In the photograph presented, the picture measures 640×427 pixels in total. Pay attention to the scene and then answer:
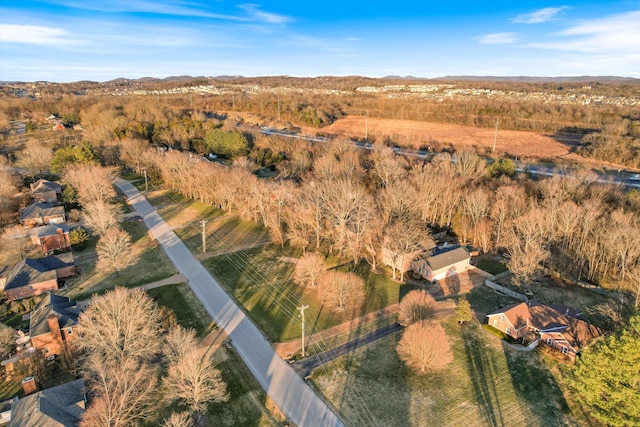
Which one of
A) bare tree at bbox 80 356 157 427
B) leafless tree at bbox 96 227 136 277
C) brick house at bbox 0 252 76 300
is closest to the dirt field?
leafless tree at bbox 96 227 136 277

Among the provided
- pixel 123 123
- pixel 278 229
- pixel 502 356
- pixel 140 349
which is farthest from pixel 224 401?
pixel 123 123

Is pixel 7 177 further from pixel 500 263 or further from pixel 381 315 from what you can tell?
pixel 500 263

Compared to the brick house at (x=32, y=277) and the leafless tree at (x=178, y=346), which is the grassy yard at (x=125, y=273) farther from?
the leafless tree at (x=178, y=346)

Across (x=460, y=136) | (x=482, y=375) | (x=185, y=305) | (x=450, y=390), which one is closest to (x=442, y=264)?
(x=482, y=375)

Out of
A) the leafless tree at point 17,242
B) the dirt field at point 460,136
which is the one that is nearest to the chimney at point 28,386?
the leafless tree at point 17,242

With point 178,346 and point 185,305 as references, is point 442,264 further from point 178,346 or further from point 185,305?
point 178,346

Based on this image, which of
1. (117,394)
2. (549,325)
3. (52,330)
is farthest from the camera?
(549,325)

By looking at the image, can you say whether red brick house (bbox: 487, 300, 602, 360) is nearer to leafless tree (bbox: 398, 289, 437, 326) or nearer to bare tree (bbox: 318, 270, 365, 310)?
leafless tree (bbox: 398, 289, 437, 326)
